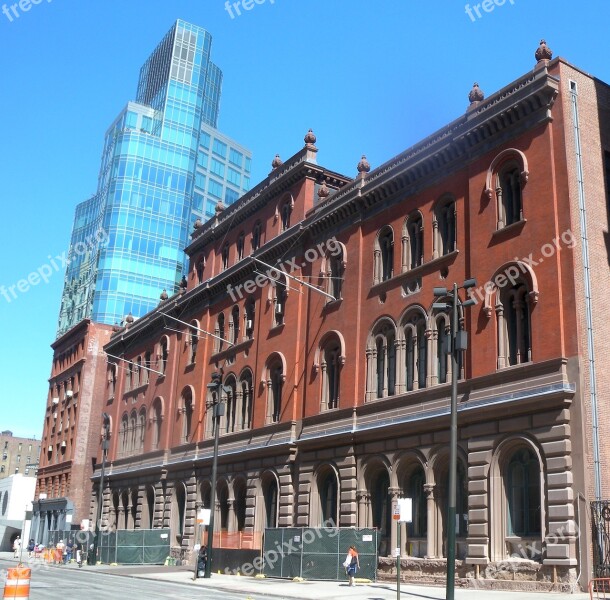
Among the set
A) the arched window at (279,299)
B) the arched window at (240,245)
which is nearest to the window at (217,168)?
the arched window at (240,245)

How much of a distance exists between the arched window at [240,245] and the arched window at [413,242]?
17.4 metres

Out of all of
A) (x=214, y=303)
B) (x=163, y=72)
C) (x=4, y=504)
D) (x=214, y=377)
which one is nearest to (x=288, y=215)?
(x=214, y=303)

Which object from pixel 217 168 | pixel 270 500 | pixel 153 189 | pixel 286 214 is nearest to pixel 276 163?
pixel 286 214

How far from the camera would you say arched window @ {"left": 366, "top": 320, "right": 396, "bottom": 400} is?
3428 cm

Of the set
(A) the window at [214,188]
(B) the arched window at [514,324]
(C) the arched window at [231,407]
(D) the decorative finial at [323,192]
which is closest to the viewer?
(B) the arched window at [514,324]

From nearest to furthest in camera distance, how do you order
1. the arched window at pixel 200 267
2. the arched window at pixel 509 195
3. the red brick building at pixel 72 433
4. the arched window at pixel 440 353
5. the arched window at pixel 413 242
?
the arched window at pixel 509 195 < the arched window at pixel 440 353 < the arched window at pixel 413 242 < the arched window at pixel 200 267 < the red brick building at pixel 72 433

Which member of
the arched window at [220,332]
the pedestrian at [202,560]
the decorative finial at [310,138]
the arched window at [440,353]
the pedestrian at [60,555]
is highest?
the decorative finial at [310,138]

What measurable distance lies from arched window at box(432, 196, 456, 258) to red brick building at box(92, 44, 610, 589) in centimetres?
7

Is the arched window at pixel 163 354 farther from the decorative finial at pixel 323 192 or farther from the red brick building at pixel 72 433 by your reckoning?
the decorative finial at pixel 323 192

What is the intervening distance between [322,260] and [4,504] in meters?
66.9

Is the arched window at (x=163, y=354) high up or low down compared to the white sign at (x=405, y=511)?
up

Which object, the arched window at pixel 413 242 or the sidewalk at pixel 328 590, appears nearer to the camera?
the sidewalk at pixel 328 590

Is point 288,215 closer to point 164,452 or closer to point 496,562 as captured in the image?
point 164,452

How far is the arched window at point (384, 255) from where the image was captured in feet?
118
